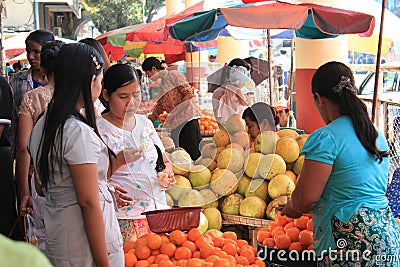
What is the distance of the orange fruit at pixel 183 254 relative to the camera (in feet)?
10.8

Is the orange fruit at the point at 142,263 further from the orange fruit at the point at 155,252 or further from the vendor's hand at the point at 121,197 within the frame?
the vendor's hand at the point at 121,197

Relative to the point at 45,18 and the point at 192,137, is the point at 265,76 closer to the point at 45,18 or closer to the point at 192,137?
the point at 192,137

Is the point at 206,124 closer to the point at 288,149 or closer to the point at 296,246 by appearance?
the point at 288,149

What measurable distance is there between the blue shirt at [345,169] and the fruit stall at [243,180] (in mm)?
1704

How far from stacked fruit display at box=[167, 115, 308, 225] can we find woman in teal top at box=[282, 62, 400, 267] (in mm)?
1674

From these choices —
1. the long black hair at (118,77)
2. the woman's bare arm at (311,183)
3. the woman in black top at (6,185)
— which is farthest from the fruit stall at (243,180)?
the woman's bare arm at (311,183)

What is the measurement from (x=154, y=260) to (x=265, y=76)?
6.16m

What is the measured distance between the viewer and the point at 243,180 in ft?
15.6

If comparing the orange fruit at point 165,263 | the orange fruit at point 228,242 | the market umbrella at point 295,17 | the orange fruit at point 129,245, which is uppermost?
the market umbrella at point 295,17

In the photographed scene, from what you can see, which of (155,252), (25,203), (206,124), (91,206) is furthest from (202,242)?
(206,124)

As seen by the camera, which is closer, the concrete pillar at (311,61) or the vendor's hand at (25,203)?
the vendor's hand at (25,203)

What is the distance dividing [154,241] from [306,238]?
2.94ft

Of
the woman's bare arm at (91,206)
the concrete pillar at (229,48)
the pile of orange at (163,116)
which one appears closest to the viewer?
the woman's bare arm at (91,206)

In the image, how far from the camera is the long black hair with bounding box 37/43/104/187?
7.15 ft
